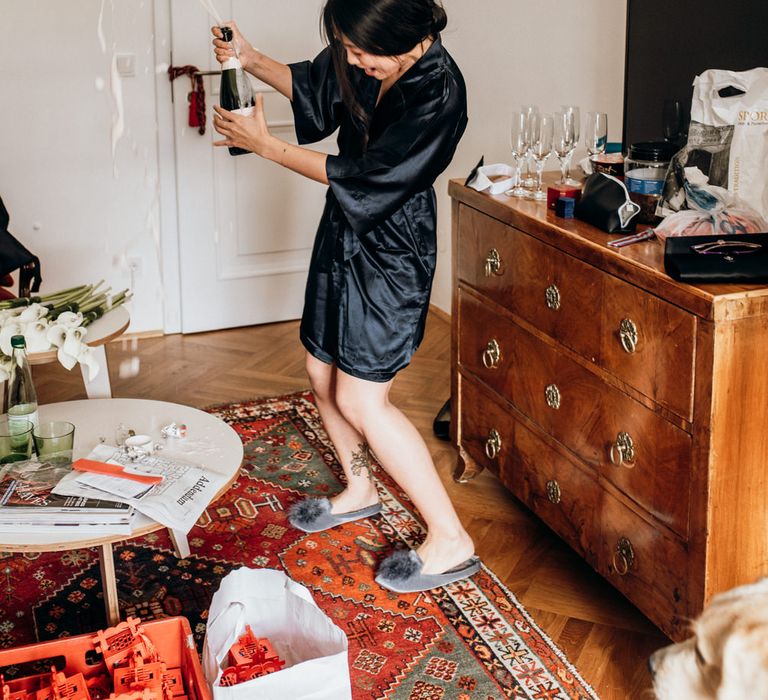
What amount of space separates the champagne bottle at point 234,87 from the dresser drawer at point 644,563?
1309mm

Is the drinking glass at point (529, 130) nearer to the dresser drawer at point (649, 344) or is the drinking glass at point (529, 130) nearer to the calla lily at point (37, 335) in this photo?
the dresser drawer at point (649, 344)

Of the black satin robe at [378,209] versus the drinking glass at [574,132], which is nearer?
the black satin robe at [378,209]

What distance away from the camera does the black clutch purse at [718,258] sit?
2.00m

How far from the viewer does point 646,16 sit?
8.62 ft

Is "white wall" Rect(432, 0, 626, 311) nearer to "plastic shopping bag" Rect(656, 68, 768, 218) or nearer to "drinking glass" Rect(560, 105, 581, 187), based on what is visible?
"drinking glass" Rect(560, 105, 581, 187)

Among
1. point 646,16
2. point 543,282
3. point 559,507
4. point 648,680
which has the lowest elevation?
point 648,680

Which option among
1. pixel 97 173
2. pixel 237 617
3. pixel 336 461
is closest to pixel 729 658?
pixel 237 617

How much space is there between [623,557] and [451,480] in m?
0.96

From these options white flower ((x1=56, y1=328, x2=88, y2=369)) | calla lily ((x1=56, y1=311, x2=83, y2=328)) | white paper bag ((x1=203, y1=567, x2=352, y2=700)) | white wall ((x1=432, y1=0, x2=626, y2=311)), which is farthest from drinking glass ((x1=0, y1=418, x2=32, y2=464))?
white wall ((x1=432, y1=0, x2=626, y2=311))

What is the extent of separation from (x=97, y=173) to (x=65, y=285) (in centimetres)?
51

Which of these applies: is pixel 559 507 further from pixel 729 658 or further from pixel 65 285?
pixel 65 285

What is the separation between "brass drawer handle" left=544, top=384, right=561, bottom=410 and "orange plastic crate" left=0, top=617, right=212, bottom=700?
3.59 feet

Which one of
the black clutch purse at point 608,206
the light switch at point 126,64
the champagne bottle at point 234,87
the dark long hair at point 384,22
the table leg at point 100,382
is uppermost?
the dark long hair at point 384,22

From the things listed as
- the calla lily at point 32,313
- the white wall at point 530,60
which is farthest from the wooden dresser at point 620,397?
the calla lily at point 32,313
